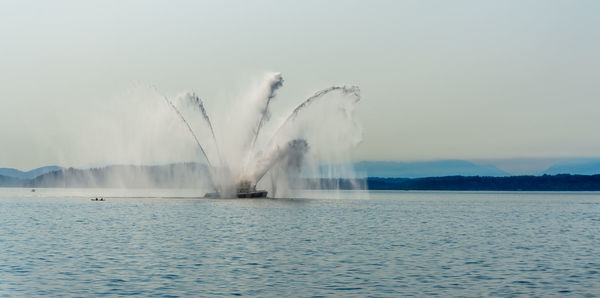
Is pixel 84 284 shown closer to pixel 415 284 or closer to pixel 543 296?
pixel 415 284

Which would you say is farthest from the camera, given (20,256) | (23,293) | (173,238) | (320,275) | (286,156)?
(286,156)

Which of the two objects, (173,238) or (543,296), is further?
(173,238)

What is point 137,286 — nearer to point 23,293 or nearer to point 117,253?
point 23,293

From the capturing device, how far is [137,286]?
27.4 meters

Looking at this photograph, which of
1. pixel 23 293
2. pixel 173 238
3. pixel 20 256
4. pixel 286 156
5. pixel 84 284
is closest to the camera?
pixel 23 293

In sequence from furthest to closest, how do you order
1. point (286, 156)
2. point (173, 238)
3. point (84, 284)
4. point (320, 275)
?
point (286, 156) → point (173, 238) → point (320, 275) → point (84, 284)

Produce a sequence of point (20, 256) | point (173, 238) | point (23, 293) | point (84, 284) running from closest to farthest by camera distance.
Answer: point (23, 293)
point (84, 284)
point (20, 256)
point (173, 238)

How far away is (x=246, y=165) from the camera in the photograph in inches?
4065

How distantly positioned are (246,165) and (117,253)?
212 feet

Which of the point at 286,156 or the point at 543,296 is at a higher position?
the point at 286,156

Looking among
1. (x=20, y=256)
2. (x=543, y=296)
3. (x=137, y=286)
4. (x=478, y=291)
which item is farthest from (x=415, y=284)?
(x=20, y=256)

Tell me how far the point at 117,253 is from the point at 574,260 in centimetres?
2690

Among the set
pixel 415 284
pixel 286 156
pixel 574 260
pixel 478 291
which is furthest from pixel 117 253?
pixel 286 156

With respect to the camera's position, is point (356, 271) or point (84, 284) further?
point (356, 271)
